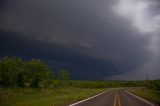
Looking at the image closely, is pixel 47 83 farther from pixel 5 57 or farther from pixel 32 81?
pixel 5 57

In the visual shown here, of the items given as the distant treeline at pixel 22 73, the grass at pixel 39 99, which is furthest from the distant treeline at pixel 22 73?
the grass at pixel 39 99

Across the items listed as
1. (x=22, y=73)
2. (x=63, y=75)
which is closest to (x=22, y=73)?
(x=22, y=73)

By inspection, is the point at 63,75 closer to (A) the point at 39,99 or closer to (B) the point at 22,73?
(B) the point at 22,73

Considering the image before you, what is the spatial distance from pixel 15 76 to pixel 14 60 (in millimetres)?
10864

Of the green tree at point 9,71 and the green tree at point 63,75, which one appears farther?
the green tree at point 63,75

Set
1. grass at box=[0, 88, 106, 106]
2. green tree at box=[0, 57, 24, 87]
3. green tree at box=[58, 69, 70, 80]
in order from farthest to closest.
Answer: green tree at box=[58, 69, 70, 80] < green tree at box=[0, 57, 24, 87] < grass at box=[0, 88, 106, 106]

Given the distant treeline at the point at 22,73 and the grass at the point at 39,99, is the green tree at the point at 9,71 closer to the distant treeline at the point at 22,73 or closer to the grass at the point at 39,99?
the distant treeline at the point at 22,73

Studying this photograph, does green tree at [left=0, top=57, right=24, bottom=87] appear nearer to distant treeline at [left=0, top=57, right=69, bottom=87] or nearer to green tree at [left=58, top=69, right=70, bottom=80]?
distant treeline at [left=0, top=57, right=69, bottom=87]

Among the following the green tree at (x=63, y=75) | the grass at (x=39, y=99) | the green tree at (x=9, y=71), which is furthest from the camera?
the green tree at (x=63, y=75)

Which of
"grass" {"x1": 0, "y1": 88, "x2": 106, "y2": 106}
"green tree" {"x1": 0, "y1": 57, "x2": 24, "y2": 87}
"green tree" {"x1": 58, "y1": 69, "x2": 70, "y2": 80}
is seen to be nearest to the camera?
"grass" {"x1": 0, "y1": 88, "x2": 106, "y2": 106}

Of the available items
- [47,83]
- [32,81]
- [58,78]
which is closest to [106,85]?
[58,78]

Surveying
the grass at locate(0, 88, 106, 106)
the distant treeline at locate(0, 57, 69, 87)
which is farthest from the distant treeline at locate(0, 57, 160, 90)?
the grass at locate(0, 88, 106, 106)

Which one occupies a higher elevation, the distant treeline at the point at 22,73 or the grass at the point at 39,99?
the distant treeline at the point at 22,73

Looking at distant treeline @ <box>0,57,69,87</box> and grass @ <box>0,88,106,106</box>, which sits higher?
distant treeline @ <box>0,57,69,87</box>
